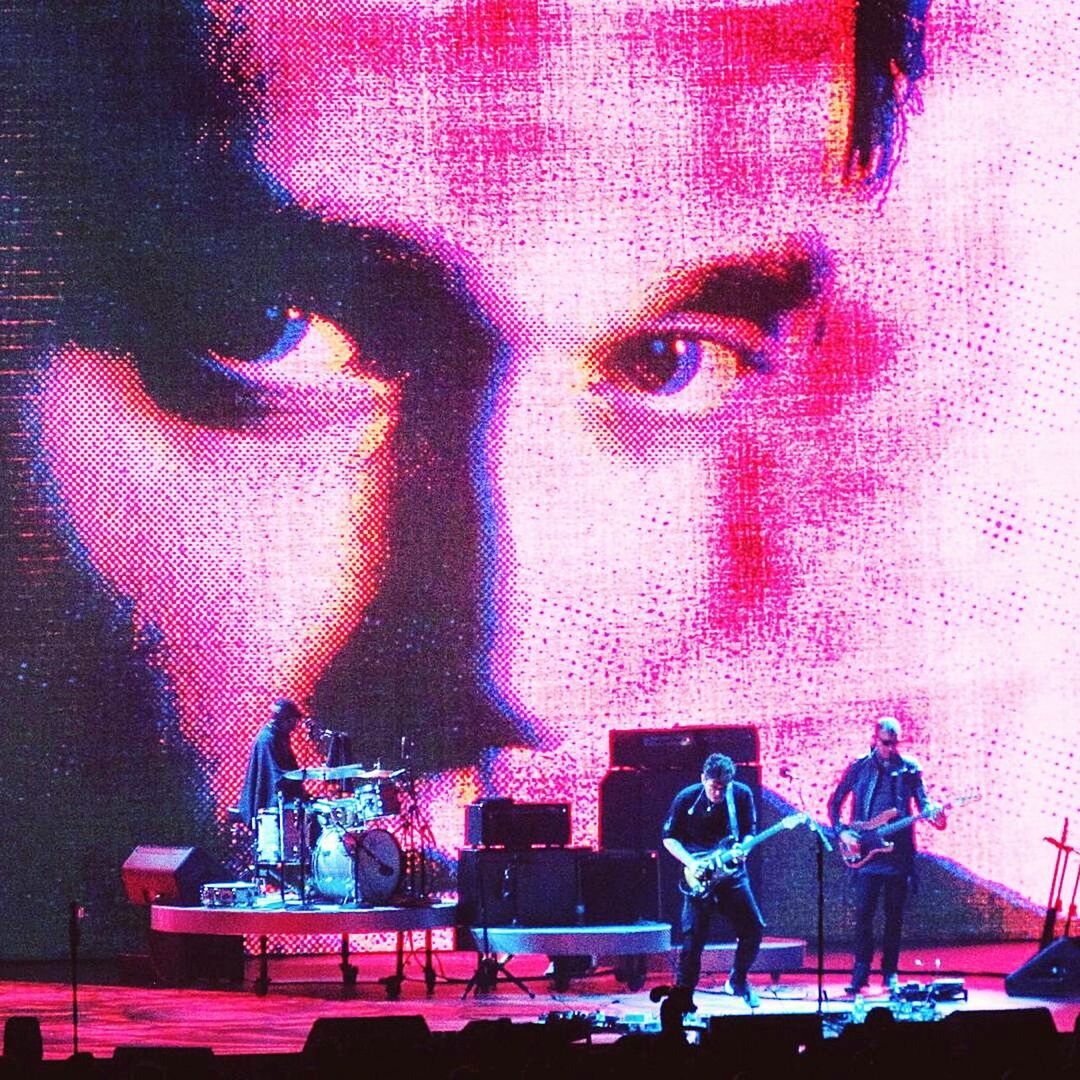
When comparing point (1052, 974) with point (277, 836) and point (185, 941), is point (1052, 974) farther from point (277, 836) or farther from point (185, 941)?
point (185, 941)

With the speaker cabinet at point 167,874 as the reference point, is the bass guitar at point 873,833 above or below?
above

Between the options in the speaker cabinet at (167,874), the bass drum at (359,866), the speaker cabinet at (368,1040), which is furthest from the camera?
the speaker cabinet at (167,874)

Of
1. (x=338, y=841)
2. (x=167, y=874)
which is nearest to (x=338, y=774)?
(x=338, y=841)

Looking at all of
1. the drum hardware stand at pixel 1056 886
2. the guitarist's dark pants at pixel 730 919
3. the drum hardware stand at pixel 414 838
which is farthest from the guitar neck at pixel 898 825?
the drum hardware stand at pixel 414 838

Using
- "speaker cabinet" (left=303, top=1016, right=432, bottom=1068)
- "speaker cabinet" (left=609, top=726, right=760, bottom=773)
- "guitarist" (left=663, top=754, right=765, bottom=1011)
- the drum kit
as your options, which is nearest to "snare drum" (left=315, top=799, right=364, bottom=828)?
the drum kit

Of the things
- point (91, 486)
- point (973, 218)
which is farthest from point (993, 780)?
point (91, 486)

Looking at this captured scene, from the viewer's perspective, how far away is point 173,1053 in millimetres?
5387

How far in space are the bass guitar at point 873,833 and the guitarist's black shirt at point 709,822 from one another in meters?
0.49

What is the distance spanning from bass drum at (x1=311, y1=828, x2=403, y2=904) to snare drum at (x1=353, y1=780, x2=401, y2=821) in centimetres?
11

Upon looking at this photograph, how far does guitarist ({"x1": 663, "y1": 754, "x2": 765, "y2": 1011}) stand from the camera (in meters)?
10.9

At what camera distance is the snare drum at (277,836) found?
40.6 ft

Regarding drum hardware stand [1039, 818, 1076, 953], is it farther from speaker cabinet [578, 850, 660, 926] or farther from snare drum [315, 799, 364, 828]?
snare drum [315, 799, 364, 828]

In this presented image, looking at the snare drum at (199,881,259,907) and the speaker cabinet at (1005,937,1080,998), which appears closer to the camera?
the speaker cabinet at (1005,937,1080,998)

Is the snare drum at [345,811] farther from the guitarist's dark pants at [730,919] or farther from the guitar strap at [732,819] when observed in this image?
the guitar strap at [732,819]
